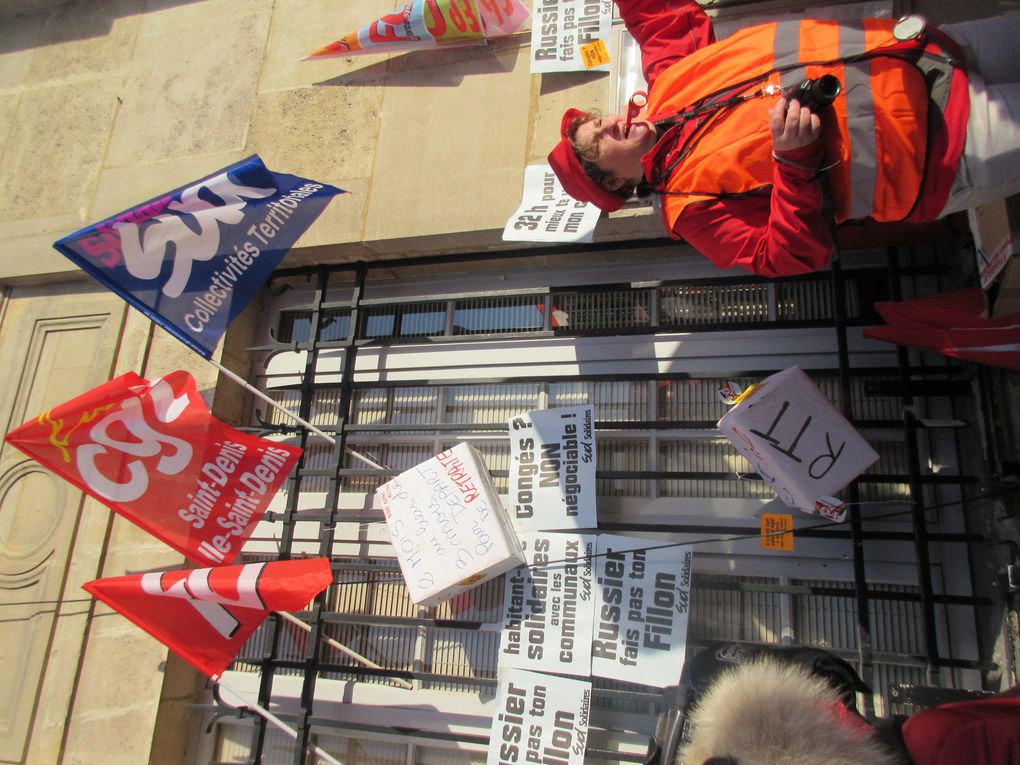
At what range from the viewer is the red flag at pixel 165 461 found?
3.73 meters

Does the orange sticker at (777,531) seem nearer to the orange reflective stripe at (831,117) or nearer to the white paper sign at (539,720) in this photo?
the white paper sign at (539,720)

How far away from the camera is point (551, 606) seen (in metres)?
3.54

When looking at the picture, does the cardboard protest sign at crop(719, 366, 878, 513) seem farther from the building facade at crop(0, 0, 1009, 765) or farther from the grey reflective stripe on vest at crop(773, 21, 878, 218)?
the grey reflective stripe on vest at crop(773, 21, 878, 218)

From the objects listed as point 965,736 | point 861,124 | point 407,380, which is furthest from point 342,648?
point 861,124

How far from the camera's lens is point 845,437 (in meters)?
3.01

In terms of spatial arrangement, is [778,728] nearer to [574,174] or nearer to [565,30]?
[574,174]

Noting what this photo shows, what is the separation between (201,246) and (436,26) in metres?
2.10

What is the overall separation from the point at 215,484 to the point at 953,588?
387 cm

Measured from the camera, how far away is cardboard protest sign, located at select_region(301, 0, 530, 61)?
4312mm

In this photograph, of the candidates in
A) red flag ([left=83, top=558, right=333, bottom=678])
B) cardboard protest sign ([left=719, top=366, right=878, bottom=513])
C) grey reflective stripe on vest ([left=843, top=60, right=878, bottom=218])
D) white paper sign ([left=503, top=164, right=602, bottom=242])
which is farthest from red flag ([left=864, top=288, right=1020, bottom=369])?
red flag ([left=83, top=558, right=333, bottom=678])

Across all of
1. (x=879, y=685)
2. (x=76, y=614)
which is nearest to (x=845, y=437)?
(x=879, y=685)

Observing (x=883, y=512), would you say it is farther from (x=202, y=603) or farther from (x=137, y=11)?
(x=137, y=11)

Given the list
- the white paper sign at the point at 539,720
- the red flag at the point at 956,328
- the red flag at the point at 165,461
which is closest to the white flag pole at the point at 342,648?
the red flag at the point at 165,461

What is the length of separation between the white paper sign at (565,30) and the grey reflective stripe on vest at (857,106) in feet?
6.73
